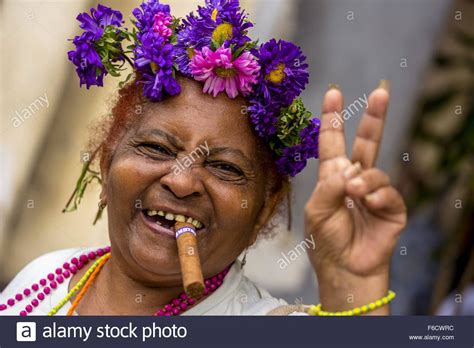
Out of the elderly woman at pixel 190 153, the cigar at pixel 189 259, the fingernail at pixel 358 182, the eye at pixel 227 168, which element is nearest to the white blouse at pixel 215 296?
the elderly woman at pixel 190 153

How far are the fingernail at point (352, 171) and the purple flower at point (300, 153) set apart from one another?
74cm

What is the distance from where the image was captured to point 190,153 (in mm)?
3031

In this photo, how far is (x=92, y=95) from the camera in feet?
21.8

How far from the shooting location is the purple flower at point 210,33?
3131 mm

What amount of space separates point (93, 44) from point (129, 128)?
351mm

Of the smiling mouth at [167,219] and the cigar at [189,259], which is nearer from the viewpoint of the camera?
the cigar at [189,259]

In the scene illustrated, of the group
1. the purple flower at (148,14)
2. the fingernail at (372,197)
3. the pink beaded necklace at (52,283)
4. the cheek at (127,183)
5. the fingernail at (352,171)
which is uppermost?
the purple flower at (148,14)

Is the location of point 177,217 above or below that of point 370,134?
below

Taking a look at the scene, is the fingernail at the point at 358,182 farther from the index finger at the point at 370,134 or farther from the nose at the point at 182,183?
the nose at the point at 182,183

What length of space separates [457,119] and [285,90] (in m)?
3.50

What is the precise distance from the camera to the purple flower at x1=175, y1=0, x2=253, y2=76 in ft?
10.3

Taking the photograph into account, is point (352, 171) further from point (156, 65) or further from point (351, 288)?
point (156, 65)

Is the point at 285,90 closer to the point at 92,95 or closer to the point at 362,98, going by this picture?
the point at 362,98

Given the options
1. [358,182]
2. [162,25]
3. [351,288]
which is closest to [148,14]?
[162,25]
